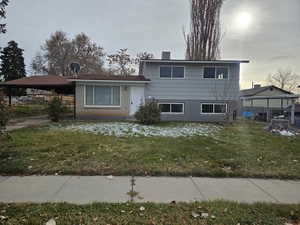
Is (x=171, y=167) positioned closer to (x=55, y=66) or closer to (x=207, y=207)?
(x=207, y=207)

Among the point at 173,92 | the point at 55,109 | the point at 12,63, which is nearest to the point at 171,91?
the point at 173,92

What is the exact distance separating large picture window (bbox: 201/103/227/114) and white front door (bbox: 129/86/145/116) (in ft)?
16.1

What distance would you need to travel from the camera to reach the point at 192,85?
40.8ft

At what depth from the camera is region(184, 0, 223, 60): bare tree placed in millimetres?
17453

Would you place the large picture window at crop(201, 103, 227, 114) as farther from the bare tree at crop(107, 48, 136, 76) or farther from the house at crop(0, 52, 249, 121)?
the bare tree at crop(107, 48, 136, 76)

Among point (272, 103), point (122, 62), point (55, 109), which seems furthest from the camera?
point (122, 62)

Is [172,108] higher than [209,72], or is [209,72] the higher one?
[209,72]

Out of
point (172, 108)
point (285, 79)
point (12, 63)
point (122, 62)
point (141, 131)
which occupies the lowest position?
point (141, 131)

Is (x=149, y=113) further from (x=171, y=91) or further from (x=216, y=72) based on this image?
(x=216, y=72)

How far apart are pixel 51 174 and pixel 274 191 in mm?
4280

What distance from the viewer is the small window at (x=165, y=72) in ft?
40.3

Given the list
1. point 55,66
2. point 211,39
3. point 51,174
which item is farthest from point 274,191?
point 55,66

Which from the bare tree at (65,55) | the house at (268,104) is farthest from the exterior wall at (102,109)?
the bare tree at (65,55)

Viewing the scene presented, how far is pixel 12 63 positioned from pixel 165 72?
106ft
